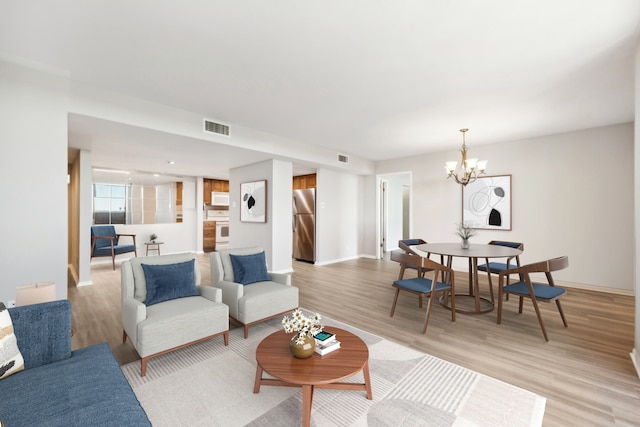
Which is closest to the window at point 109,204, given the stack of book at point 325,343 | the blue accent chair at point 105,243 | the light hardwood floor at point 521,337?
the blue accent chair at point 105,243

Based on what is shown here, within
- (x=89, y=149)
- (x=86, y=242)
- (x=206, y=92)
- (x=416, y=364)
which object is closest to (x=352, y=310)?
(x=416, y=364)

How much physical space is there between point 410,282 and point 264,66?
2.75m

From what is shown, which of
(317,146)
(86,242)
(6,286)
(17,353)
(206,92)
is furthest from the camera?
(317,146)

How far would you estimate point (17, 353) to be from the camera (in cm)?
150

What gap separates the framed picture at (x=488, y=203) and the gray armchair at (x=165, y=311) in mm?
4962

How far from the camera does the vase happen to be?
5.77ft

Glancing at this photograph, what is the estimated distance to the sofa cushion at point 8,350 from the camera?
4.67 feet

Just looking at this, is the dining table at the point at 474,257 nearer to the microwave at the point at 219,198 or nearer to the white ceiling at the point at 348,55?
the white ceiling at the point at 348,55

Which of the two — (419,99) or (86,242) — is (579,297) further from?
(86,242)

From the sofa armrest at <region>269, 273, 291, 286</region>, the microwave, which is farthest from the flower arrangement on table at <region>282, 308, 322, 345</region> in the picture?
the microwave

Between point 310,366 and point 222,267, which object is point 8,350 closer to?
point 310,366

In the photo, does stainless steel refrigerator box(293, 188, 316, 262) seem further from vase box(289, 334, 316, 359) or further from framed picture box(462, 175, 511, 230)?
vase box(289, 334, 316, 359)

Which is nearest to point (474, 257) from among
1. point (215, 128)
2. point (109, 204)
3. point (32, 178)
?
point (215, 128)

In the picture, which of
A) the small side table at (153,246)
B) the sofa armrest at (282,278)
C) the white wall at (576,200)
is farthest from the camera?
the small side table at (153,246)
